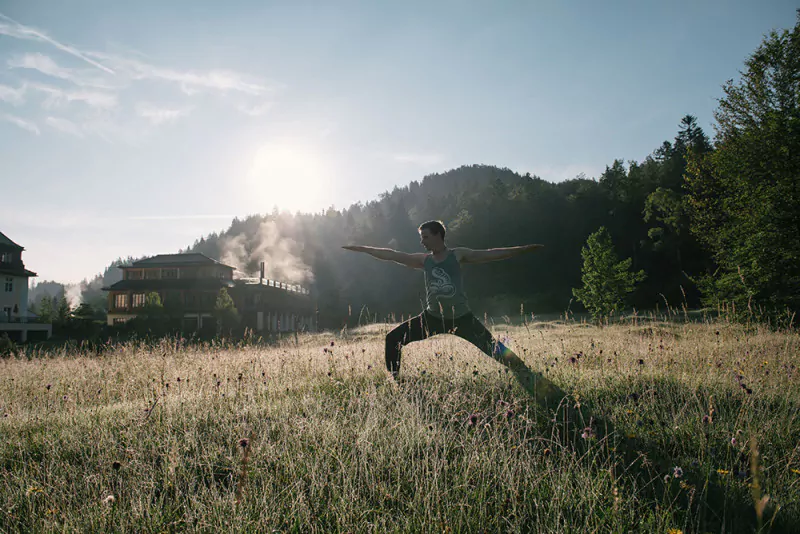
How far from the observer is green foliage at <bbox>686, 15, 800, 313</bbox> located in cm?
1443

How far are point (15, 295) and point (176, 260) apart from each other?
15261 millimetres

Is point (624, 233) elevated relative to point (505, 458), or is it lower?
elevated

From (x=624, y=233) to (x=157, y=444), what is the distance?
221ft

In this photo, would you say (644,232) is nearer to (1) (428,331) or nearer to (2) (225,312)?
(2) (225,312)

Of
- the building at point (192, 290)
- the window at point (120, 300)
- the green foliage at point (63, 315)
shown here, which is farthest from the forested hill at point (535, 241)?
the green foliage at point (63, 315)

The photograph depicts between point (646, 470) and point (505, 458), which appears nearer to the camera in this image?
point (505, 458)

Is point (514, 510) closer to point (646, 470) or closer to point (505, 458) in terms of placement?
point (505, 458)

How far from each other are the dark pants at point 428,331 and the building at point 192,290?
40.3 meters

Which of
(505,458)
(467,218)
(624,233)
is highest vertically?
(467,218)

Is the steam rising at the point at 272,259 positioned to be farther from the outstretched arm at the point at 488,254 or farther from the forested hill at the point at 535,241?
the outstretched arm at the point at 488,254

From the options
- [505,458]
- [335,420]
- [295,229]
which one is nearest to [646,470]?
[505,458]

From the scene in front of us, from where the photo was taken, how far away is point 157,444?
381 cm

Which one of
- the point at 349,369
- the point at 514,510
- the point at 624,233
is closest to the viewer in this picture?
the point at 514,510

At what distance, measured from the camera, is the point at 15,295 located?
1752 inches
